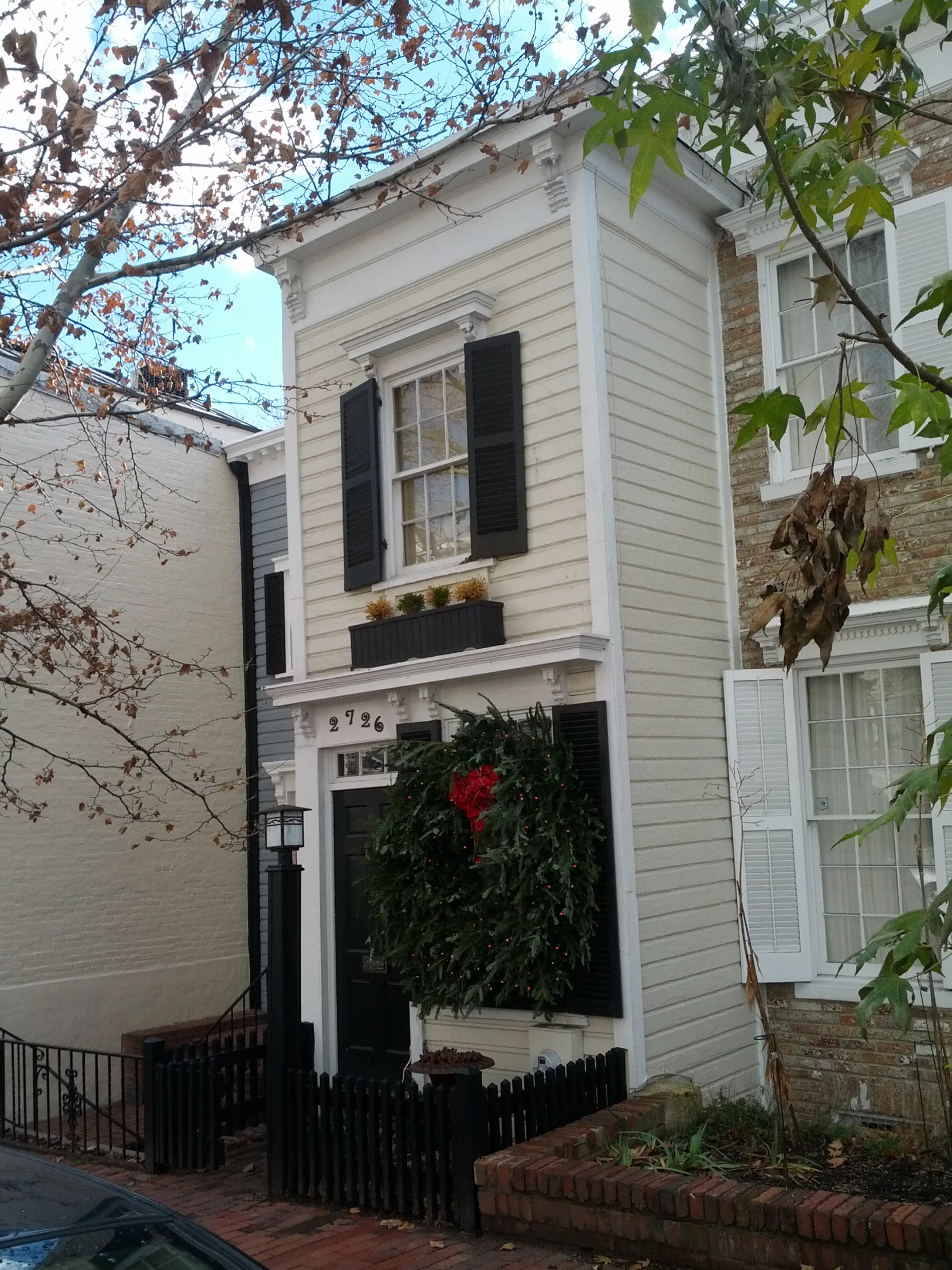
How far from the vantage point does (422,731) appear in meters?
9.51

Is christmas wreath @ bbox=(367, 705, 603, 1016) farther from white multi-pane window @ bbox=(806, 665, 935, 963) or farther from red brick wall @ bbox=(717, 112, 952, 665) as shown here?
red brick wall @ bbox=(717, 112, 952, 665)

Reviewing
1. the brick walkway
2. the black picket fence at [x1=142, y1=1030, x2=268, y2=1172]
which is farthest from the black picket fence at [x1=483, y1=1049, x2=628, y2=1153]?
the black picket fence at [x1=142, y1=1030, x2=268, y2=1172]

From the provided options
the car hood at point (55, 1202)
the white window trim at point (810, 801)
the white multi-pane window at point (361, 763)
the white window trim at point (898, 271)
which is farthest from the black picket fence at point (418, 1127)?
the white window trim at point (898, 271)

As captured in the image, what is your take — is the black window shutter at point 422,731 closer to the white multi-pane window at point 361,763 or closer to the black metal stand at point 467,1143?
the white multi-pane window at point 361,763

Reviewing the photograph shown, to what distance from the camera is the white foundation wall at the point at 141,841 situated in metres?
13.1

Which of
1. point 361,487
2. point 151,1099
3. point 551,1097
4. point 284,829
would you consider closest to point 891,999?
point 551,1097

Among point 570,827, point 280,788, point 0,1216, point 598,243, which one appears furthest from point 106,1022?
point 0,1216

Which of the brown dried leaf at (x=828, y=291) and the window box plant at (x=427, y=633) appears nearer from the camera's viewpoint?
the brown dried leaf at (x=828, y=291)

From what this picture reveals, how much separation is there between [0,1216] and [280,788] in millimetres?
11360

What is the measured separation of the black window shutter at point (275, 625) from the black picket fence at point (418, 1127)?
745 centimetres

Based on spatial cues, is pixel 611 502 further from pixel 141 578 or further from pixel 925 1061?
pixel 141 578

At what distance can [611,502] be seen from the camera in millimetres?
8594

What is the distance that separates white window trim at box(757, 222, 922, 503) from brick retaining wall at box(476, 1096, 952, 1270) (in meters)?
4.74

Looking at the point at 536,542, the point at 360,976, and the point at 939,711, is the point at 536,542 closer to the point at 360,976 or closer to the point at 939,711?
the point at 939,711
